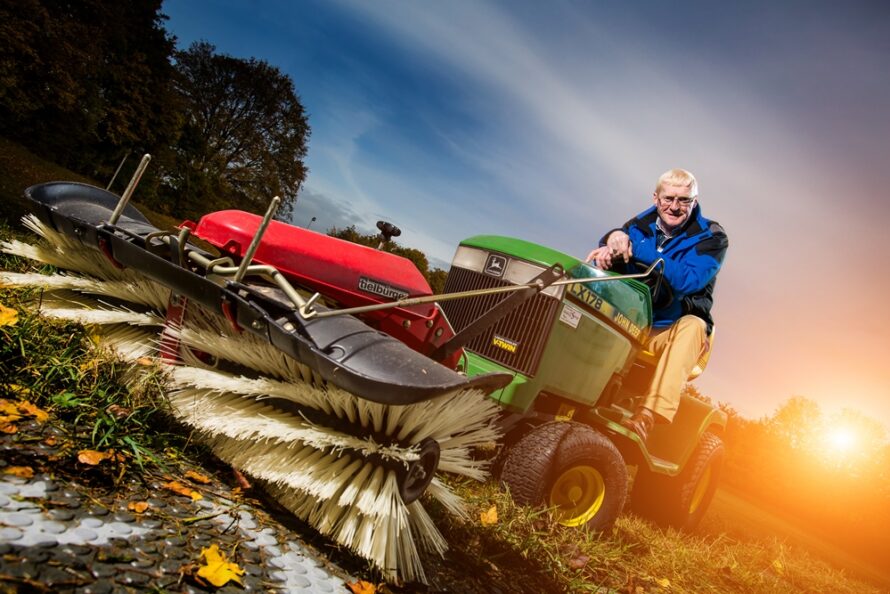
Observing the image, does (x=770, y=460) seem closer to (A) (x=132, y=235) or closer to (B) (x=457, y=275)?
(B) (x=457, y=275)

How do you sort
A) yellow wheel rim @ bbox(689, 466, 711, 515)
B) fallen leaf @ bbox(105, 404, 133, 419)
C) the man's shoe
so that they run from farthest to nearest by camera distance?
yellow wheel rim @ bbox(689, 466, 711, 515) < the man's shoe < fallen leaf @ bbox(105, 404, 133, 419)

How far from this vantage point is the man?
137 inches

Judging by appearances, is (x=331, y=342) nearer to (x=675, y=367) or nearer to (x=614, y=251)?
(x=614, y=251)

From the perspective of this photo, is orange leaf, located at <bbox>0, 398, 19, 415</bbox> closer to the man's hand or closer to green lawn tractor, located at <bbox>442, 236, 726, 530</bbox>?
green lawn tractor, located at <bbox>442, 236, 726, 530</bbox>

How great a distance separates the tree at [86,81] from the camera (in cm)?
1551

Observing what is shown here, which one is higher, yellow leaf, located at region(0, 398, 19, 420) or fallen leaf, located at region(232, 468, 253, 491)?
yellow leaf, located at region(0, 398, 19, 420)

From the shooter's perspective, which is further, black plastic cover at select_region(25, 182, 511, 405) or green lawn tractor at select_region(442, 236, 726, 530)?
green lawn tractor at select_region(442, 236, 726, 530)

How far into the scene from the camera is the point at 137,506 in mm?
1396

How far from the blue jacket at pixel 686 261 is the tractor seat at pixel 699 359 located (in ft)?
0.52

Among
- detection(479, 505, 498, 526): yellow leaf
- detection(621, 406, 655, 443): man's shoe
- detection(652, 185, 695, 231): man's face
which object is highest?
detection(652, 185, 695, 231): man's face

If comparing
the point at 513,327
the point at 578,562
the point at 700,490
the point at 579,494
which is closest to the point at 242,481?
the point at 578,562

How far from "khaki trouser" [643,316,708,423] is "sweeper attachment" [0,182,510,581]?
197 cm

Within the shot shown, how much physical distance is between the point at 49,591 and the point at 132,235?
135 cm

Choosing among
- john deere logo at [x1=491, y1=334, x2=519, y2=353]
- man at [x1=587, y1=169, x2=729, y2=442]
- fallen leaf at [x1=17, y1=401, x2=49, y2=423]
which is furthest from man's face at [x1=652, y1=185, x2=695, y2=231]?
fallen leaf at [x1=17, y1=401, x2=49, y2=423]
